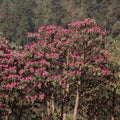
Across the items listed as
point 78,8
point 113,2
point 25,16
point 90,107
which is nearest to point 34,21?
point 25,16

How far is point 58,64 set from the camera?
736 inches

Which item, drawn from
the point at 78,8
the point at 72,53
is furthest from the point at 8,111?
the point at 78,8

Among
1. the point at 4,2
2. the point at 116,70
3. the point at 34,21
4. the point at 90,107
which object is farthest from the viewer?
the point at 4,2

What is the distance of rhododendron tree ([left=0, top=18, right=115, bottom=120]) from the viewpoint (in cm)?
1670

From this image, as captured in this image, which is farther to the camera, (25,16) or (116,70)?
(25,16)

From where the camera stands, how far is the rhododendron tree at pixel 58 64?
16703mm

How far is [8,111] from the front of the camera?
701 inches

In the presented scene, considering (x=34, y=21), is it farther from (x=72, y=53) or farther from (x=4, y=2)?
(x=72, y=53)

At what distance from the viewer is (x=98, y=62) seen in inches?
702

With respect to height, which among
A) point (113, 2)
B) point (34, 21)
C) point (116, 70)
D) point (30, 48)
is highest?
point (30, 48)

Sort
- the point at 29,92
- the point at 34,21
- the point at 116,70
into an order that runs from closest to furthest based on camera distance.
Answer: the point at 29,92 < the point at 116,70 < the point at 34,21

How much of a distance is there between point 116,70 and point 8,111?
682 centimetres

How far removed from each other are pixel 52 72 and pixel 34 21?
4080 inches

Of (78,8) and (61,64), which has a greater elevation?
(61,64)
